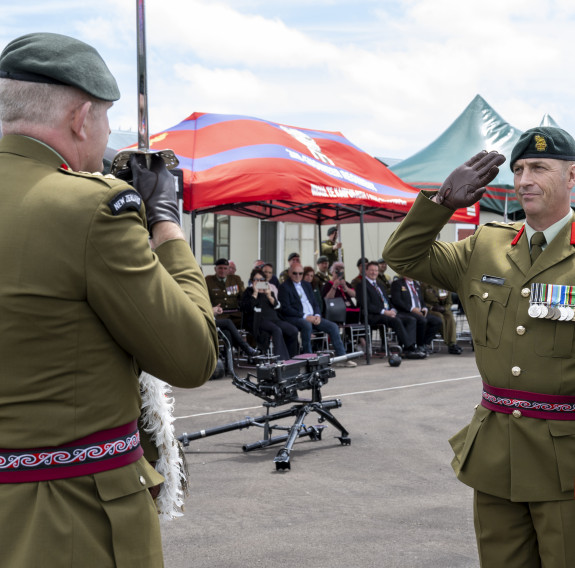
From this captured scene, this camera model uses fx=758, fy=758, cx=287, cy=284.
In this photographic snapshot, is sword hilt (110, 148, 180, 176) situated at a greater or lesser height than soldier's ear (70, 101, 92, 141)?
lesser

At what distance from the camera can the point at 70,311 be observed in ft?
4.70

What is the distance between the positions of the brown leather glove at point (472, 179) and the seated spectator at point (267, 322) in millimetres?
9154

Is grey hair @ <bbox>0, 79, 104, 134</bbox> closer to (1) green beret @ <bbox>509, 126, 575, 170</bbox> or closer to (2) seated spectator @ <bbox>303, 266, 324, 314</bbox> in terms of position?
(1) green beret @ <bbox>509, 126, 575, 170</bbox>

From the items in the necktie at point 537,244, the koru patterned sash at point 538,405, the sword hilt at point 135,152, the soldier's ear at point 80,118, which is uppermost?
the soldier's ear at point 80,118

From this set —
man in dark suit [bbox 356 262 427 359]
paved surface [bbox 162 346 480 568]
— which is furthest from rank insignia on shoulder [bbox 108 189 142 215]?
man in dark suit [bbox 356 262 427 359]

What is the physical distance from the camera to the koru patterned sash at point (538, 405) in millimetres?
2496

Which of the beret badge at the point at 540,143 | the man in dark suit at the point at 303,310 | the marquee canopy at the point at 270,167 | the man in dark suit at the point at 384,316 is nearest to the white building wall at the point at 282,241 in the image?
the man in dark suit at the point at 384,316

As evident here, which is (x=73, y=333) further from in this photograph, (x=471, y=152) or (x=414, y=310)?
(x=471, y=152)

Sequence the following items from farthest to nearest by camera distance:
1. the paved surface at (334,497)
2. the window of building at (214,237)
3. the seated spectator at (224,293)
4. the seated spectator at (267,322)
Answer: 1. the window of building at (214,237)
2. the seated spectator at (224,293)
3. the seated spectator at (267,322)
4. the paved surface at (334,497)

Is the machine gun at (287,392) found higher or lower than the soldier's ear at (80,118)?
lower

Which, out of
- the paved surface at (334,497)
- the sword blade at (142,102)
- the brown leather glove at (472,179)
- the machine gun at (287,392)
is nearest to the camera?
the sword blade at (142,102)

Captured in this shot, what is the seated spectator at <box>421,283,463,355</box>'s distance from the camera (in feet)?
47.2

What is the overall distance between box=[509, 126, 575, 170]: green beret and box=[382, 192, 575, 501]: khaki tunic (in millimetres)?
259

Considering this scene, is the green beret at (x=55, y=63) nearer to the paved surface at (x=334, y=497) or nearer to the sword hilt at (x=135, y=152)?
the sword hilt at (x=135, y=152)
